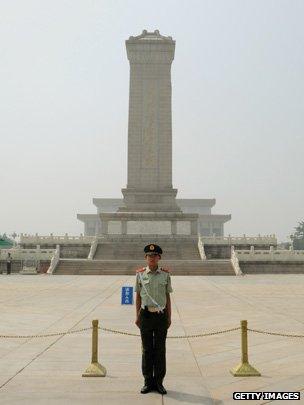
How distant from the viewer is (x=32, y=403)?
5652 mm

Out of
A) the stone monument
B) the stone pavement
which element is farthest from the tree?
the stone pavement

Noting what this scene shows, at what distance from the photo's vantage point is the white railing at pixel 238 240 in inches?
1766

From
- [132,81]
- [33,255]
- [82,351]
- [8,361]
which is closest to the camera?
[8,361]

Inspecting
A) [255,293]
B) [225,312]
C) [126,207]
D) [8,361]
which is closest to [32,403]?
[8,361]

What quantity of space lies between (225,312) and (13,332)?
6.32m

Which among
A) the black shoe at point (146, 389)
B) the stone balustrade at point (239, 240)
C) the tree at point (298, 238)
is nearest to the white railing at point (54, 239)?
the stone balustrade at point (239, 240)

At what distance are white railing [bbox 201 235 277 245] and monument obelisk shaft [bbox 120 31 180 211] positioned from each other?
741cm

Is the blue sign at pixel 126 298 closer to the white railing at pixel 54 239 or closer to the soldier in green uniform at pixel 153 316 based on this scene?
the soldier in green uniform at pixel 153 316

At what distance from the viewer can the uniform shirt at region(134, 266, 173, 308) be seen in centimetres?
652

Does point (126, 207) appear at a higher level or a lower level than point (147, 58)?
lower

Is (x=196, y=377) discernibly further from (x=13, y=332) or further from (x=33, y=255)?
(x=33, y=255)

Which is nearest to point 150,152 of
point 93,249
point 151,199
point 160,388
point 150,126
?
point 150,126

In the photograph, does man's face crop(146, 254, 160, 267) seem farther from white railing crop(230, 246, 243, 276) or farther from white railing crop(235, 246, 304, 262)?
white railing crop(235, 246, 304, 262)

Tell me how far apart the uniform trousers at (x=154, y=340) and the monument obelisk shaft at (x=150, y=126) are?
44.4 meters
